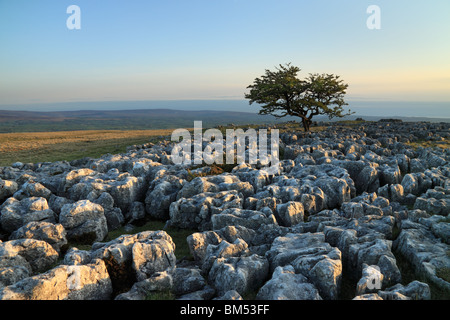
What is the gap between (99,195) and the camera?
27.7 meters

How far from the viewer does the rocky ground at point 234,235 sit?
1361 cm

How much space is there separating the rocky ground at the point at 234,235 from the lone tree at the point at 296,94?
3070cm

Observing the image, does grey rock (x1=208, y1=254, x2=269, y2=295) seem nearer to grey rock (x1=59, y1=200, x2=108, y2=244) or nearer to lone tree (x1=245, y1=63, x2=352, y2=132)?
grey rock (x1=59, y1=200, x2=108, y2=244)

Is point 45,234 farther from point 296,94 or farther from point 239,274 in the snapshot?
point 296,94

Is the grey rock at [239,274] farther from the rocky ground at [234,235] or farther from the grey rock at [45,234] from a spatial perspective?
the grey rock at [45,234]

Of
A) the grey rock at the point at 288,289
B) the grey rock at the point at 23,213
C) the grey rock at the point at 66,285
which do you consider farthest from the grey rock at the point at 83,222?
the grey rock at the point at 288,289

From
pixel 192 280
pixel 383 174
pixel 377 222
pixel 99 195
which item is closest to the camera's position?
pixel 192 280

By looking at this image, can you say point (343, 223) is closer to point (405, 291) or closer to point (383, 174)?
point (405, 291)

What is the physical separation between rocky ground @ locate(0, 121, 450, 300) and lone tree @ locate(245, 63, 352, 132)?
3070cm

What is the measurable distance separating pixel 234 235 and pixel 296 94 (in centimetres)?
5453

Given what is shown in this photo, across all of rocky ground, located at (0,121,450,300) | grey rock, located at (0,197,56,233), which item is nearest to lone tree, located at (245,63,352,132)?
rocky ground, located at (0,121,450,300)

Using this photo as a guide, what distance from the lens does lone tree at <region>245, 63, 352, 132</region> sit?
63.3m
